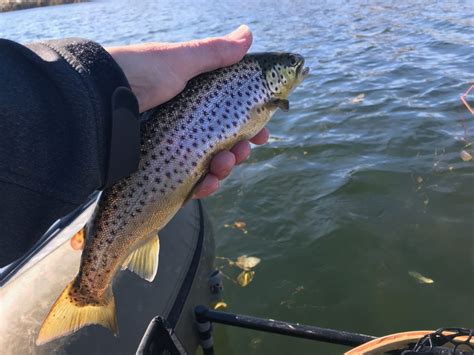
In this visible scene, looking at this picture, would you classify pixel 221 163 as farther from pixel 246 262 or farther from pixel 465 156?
pixel 465 156

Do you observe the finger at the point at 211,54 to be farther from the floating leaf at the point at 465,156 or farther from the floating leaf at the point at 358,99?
the floating leaf at the point at 358,99

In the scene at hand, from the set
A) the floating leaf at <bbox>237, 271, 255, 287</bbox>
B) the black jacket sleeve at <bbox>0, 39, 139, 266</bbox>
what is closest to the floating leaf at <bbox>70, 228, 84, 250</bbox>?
the black jacket sleeve at <bbox>0, 39, 139, 266</bbox>

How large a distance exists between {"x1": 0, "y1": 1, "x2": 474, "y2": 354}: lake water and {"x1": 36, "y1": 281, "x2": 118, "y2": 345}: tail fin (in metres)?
2.32

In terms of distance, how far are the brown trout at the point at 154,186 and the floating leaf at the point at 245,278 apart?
259cm

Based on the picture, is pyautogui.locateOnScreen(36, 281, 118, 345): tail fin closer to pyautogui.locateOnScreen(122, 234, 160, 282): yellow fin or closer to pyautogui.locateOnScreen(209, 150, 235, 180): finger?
pyautogui.locateOnScreen(122, 234, 160, 282): yellow fin

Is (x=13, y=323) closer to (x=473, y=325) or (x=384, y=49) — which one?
(x=473, y=325)

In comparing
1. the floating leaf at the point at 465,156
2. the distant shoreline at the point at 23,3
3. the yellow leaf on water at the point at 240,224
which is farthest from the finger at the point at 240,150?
the distant shoreline at the point at 23,3

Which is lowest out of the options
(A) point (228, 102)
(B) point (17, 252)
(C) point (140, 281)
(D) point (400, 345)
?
(D) point (400, 345)

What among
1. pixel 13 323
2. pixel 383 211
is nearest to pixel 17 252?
pixel 13 323

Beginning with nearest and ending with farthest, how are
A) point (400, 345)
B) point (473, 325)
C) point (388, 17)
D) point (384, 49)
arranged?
point (400, 345), point (473, 325), point (384, 49), point (388, 17)

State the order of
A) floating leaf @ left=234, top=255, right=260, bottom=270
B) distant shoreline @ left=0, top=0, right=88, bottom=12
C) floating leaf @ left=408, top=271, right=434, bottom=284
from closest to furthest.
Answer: floating leaf @ left=408, top=271, right=434, bottom=284, floating leaf @ left=234, top=255, right=260, bottom=270, distant shoreline @ left=0, top=0, right=88, bottom=12

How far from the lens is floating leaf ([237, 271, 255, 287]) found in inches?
209

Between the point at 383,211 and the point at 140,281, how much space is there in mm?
3893

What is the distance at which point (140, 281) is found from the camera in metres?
3.43
